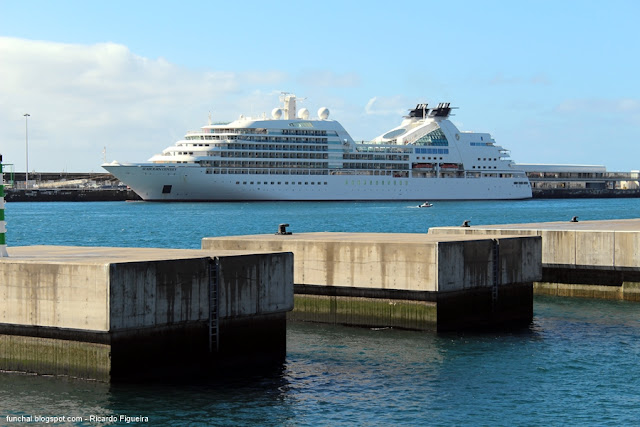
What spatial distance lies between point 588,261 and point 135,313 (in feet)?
48.4

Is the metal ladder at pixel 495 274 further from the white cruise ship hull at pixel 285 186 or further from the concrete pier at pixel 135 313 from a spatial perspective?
the white cruise ship hull at pixel 285 186

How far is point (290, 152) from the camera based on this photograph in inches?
4751

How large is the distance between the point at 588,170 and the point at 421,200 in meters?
54.5

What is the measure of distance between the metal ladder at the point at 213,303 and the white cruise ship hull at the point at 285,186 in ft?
322

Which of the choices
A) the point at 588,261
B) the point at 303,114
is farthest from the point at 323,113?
the point at 588,261

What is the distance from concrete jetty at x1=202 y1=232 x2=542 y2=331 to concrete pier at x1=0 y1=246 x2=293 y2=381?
13.8ft

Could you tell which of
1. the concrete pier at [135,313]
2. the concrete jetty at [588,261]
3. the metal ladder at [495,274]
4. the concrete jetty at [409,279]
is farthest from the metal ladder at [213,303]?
the concrete jetty at [588,261]

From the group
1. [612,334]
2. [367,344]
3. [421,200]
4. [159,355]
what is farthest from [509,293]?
[421,200]

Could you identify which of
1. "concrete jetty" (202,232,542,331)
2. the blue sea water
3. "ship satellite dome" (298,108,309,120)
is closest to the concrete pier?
the blue sea water

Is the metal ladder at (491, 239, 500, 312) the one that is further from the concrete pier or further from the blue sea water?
the concrete pier

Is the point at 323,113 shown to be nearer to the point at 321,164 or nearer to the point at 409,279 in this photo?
the point at 321,164

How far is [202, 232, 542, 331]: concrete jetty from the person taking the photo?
2061cm

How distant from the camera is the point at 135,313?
15.1 meters

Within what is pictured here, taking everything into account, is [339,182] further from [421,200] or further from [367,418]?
[367,418]
